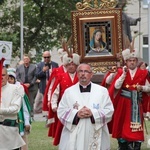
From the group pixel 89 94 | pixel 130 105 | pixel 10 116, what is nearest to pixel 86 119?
pixel 89 94

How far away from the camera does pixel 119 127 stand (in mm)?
13828

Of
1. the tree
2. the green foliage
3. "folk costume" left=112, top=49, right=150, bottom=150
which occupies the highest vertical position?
the tree

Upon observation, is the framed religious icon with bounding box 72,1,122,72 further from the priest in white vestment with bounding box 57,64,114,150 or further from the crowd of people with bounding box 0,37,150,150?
the priest in white vestment with bounding box 57,64,114,150

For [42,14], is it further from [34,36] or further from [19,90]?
[19,90]

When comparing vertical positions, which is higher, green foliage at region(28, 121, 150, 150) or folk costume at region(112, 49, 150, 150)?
folk costume at region(112, 49, 150, 150)

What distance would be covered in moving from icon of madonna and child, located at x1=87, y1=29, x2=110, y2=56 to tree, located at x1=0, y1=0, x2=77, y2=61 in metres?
19.7

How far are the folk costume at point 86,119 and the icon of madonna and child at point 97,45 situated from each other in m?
4.46

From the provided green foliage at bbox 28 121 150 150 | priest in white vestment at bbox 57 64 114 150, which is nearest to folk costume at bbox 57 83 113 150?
priest in white vestment at bbox 57 64 114 150

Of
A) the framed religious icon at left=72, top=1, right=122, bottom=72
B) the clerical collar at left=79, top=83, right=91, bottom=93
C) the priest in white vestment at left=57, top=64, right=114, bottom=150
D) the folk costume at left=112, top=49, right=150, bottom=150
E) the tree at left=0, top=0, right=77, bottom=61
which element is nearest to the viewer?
the priest in white vestment at left=57, top=64, right=114, bottom=150

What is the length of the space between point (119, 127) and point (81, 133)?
3.39m

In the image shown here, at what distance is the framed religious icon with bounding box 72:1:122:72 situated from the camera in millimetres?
15008

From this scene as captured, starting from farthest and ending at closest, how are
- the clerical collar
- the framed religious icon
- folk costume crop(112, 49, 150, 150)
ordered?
1. the framed religious icon
2. folk costume crop(112, 49, 150, 150)
3. the clerical collar

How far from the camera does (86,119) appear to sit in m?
10.5

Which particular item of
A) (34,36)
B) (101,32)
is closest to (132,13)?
(34,36)
